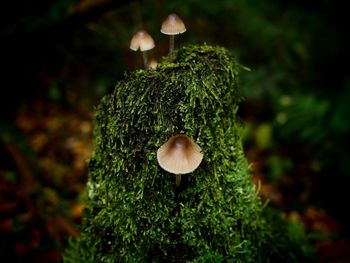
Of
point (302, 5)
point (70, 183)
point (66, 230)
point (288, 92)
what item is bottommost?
point (66, 230)

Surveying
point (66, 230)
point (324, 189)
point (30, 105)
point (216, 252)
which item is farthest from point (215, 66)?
point (30, 105)

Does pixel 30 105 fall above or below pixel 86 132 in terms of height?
above

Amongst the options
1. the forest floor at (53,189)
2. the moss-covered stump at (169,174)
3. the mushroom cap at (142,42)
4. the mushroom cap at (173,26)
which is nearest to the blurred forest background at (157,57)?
the forest floor at (53,189)

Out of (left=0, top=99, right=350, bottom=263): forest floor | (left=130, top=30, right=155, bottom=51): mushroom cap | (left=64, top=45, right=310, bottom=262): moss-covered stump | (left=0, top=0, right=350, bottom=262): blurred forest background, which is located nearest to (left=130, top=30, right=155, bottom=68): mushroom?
(left=130, top=30, right=155, bottom=51): mushroom cap

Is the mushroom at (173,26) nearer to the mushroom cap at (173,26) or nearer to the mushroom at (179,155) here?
the mushroom cap at (173,26)

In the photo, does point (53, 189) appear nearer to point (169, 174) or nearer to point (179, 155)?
point (169, 174)

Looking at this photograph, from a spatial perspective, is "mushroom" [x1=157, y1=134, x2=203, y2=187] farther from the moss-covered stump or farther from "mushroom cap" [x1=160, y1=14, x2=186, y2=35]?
"mushroom cap" [x1=160, y1=14, x2=186, y2=35]

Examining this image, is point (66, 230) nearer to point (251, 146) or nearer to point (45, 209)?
point (45, 209)
